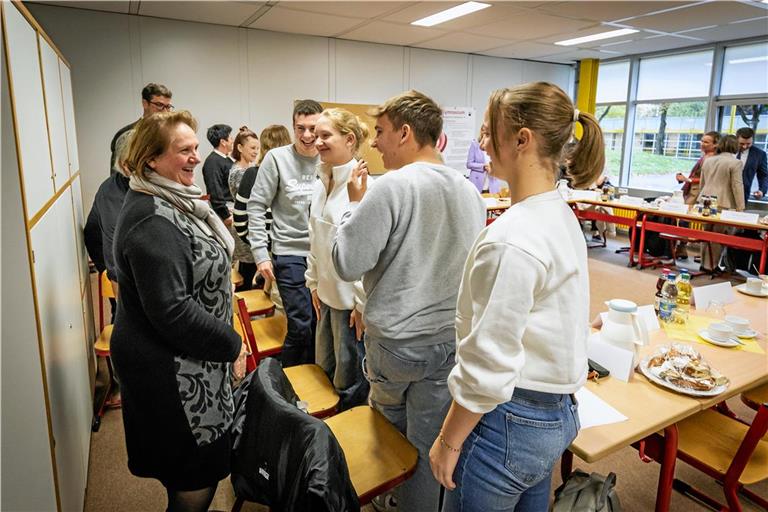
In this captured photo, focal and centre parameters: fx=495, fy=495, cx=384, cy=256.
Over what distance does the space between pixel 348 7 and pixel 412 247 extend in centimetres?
429

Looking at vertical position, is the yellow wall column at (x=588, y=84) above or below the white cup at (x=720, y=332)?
above

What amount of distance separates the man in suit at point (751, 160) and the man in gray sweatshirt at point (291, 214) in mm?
5896

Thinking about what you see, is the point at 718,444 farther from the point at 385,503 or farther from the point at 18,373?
the point at 18,373

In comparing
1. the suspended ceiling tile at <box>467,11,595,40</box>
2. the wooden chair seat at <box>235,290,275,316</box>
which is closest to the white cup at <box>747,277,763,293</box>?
the wooden chair seat at <box>235,290,275,316</box>

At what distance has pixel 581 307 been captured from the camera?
995 millimetres

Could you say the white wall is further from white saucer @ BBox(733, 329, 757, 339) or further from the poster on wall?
white saucer @ BBox(733, 329, 757, 339)

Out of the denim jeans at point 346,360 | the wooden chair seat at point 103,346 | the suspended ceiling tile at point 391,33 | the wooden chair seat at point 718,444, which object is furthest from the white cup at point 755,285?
the suspended ceiling tile at point 391,33

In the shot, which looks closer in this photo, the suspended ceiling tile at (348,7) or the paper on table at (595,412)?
the paper on table at (595,412)

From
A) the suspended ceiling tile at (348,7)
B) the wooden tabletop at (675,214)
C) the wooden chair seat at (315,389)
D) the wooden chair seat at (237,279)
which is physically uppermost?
the suspended ceiling tile at (348,7)

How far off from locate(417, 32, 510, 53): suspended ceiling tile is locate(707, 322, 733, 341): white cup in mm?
5182

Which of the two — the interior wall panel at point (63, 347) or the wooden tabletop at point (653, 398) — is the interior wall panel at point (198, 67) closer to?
the interior wall panel at point (63, 347)

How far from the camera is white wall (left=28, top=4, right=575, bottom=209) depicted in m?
5.23

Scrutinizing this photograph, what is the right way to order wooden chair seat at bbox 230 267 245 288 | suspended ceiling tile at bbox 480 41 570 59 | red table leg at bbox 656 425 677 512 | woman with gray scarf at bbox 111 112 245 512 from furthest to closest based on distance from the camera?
suspended ceiling tile at bbox 480 41 570 59 < wooden chair seat at bbox 230 267 245 288 < red table leg at bbox 656 425 677 512 < woman with gray scarf at bbox 111 112 245 512

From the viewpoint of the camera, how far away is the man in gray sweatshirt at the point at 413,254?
4.60 ft
